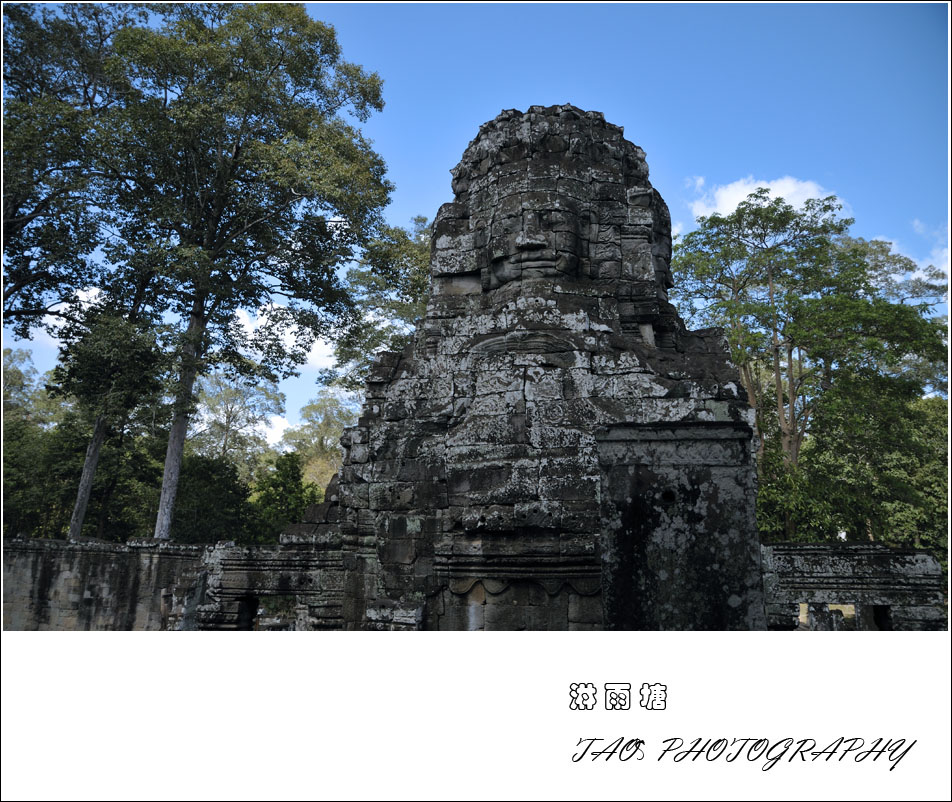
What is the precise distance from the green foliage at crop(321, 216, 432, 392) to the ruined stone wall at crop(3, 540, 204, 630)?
563 cm

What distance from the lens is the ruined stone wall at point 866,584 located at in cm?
573

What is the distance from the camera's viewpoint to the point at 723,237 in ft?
50.1

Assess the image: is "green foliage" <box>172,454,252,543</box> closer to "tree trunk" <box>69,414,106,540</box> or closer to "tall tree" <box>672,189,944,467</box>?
"tree trunk" <box>69,414,106,540</box>

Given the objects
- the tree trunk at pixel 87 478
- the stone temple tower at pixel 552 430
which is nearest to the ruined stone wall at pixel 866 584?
the stone temple tower at pixel 552 430

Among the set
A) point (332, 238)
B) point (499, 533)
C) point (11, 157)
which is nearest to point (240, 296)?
point (332, 238)

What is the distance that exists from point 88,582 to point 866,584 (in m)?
12.0

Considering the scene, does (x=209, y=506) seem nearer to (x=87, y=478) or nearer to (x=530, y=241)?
(x=87, y=478)

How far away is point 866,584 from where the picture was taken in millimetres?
5898

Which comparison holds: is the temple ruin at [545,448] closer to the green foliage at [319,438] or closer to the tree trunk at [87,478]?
the tree trunk at [87,478]

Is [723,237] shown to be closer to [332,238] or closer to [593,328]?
[332,238]

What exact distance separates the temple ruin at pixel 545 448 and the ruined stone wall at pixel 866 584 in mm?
39

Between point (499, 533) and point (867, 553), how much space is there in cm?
392

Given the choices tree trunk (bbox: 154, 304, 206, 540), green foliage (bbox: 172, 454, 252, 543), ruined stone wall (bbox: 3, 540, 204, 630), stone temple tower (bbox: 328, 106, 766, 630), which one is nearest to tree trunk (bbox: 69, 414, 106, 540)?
ruined stone wall (bbox: 3, 540, 204, 630)

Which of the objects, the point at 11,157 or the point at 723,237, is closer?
the point at 11,157
